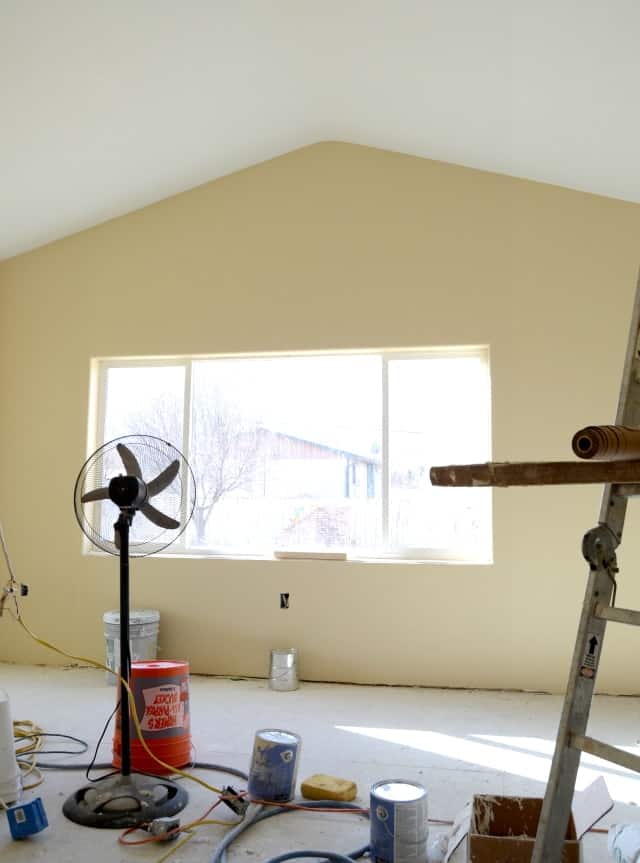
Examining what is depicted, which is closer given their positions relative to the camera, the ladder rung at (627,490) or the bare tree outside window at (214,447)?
the ladder rung at (627,490)

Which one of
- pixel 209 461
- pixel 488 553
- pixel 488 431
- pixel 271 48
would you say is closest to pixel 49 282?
pixel 209 461

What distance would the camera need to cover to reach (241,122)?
4.08 meters

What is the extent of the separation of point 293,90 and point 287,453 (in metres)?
2.10

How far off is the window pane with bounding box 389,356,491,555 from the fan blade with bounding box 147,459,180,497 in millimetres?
1864

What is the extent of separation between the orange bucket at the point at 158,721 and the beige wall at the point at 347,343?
1480 millimetres

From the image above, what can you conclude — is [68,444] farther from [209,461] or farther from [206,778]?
[206,778]

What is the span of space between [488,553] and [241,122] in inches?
114

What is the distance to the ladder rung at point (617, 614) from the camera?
4.46ft

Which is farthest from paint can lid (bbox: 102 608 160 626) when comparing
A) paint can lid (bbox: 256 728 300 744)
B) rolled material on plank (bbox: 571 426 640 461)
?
rolled material on plank (bbox: 571 426 640 461)

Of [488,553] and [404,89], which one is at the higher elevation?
[404,89]

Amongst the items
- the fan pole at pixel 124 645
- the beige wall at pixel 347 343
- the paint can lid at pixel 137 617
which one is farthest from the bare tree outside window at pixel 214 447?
the fan pole at pixel 124 645

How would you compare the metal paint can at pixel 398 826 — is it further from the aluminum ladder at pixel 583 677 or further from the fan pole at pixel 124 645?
the fan pole at pixel 124 645

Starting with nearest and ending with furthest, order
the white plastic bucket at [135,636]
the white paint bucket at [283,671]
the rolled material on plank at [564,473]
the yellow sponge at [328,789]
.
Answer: the rolled material on plank at [564,473]
the yellow sponge at [328,789]
the white paint bucket at [283,671]
the white plastic bucket at [135,636]

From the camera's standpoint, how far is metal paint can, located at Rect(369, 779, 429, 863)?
A: 1940 mm
